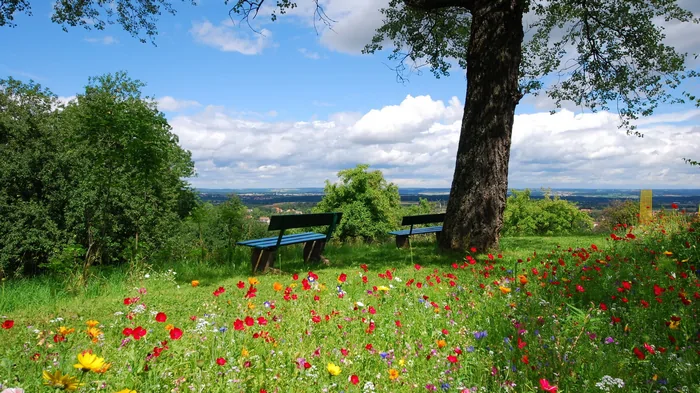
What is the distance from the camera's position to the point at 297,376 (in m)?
2.47

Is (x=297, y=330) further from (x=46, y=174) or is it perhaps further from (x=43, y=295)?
(x=46, y=174)

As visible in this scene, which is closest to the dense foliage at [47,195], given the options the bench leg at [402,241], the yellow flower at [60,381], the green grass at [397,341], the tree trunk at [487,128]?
the bench leg at [402,241]

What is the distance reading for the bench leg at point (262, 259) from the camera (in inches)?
297

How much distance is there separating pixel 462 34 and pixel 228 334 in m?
11.5

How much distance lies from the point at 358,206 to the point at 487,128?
1259 centimetres

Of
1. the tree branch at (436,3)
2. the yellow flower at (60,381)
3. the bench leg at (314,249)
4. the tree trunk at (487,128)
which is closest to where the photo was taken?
the yellow flower at (60,381)

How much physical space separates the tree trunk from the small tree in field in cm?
1176

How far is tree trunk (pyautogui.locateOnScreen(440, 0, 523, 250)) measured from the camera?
8.12 m

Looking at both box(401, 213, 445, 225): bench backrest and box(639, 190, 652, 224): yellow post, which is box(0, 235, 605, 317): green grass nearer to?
box(401, 213, 445, 225): bench backrest

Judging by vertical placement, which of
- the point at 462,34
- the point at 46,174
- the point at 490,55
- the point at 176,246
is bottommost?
the point at 176,246

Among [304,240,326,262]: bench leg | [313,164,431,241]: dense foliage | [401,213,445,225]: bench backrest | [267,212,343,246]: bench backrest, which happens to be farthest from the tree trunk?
[313,164,431,241]: dense foliage

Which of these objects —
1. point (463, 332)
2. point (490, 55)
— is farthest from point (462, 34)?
point (463, 332)

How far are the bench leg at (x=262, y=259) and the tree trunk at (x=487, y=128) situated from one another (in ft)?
11.5

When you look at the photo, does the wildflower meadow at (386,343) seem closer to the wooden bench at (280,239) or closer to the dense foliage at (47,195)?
the wooden bench at (280,239)
